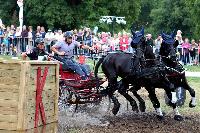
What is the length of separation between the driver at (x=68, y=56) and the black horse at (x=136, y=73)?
0.66 meters

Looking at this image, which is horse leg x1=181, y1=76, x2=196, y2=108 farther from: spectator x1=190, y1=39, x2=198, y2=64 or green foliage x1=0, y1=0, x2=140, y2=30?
green foliage x1=0, y1=0, x2=140, y2=30

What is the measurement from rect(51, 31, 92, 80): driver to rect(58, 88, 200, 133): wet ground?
1.03 m

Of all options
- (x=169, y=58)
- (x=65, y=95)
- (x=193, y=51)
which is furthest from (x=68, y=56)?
(x=193, y=51)

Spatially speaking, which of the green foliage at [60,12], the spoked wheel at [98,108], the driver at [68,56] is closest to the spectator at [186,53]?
the spoked wheel at [98,108]

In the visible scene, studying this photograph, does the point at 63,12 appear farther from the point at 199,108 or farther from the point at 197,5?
the point at 199,108

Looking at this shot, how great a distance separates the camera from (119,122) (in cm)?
1241

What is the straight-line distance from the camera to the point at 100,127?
11523 millimetres

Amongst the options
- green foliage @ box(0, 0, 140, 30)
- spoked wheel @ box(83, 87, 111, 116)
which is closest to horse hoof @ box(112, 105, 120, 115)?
spoked wheel @ box(83, 87, 111, 116)

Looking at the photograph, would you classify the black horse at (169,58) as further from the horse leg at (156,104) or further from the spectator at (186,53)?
the spectator at (186,53)

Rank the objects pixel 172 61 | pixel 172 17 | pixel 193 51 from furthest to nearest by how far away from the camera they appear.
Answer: pixel 172 17 < pixel 193 51 < pixel 172 61

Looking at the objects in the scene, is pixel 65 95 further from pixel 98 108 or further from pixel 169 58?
pixel 169 58

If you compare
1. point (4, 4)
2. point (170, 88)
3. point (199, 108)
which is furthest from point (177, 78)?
point (4, 4)

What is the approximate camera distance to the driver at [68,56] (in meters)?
13.6

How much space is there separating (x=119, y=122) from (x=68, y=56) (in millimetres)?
2397
